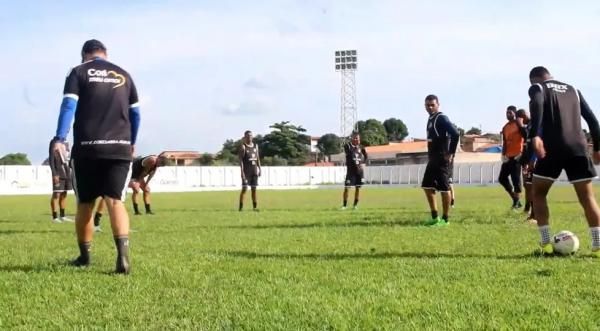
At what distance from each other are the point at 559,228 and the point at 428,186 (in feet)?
7.54

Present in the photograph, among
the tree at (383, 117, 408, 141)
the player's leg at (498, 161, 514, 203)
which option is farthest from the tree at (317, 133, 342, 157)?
the player's leg at (498, 161, 514, 203)

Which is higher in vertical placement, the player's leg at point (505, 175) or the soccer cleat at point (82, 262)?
the player's leg at point (505, 175)

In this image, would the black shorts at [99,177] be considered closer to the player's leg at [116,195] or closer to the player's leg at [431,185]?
the player's leg at [116,195]

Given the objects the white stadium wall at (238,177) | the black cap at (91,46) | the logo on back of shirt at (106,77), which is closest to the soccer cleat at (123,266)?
the logo on back of shirt at (106,77)

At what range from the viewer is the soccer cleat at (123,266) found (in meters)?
6.46

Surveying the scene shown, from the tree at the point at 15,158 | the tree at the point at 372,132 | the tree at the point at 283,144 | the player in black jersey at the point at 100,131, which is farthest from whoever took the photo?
the tree at the point at 372,132

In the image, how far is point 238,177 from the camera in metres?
66.8

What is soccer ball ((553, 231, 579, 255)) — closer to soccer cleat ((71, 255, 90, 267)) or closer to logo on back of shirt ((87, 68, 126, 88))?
logo on back of shirt ((87, 68, 126, 88))

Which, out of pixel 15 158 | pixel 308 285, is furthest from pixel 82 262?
pixel 15 158

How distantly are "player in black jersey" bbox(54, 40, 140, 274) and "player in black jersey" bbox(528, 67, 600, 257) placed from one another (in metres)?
4.31

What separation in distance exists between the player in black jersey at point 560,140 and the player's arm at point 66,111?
475cm

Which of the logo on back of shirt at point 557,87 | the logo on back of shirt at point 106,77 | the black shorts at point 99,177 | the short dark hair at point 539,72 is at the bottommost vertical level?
the black shorts at point 99,177

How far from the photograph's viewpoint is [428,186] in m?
11.9

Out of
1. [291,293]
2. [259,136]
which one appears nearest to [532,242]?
[291,293]
